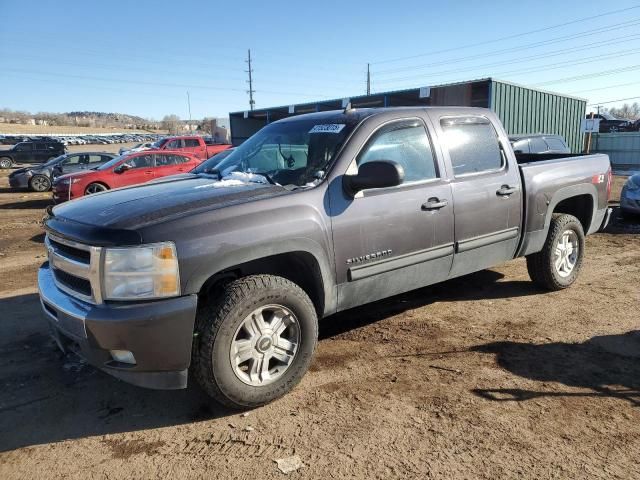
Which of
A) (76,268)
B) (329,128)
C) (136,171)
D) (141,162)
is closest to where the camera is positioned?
(76,268)

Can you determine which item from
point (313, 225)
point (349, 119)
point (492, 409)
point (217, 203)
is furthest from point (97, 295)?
point (492, 409)

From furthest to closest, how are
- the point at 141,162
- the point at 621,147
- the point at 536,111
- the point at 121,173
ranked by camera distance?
the point at 621,147 < the point at 536,111 < the point at 141,162 < the point at 121,173

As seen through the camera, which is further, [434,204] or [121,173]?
[121,173]

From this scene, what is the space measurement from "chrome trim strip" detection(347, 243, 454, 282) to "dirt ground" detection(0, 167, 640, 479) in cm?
73

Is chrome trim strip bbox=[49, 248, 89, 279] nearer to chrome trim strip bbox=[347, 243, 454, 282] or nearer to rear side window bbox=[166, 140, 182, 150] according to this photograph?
chrome trim strip bbox=[347, 243, 454, 282]

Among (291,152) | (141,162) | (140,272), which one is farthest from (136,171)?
(140,272)

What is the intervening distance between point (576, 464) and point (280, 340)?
183 cm

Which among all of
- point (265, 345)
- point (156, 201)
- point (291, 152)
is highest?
point (291, 152)

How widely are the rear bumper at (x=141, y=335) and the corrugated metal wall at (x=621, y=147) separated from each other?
28265mm

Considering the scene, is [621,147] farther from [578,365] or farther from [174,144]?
[578,365]

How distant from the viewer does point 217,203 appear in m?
3.11

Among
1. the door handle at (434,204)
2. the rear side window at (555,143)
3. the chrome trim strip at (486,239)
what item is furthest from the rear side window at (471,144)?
the rear side window at (555,143)

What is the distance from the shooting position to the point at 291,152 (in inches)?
158

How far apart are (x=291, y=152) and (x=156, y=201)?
1253mm
